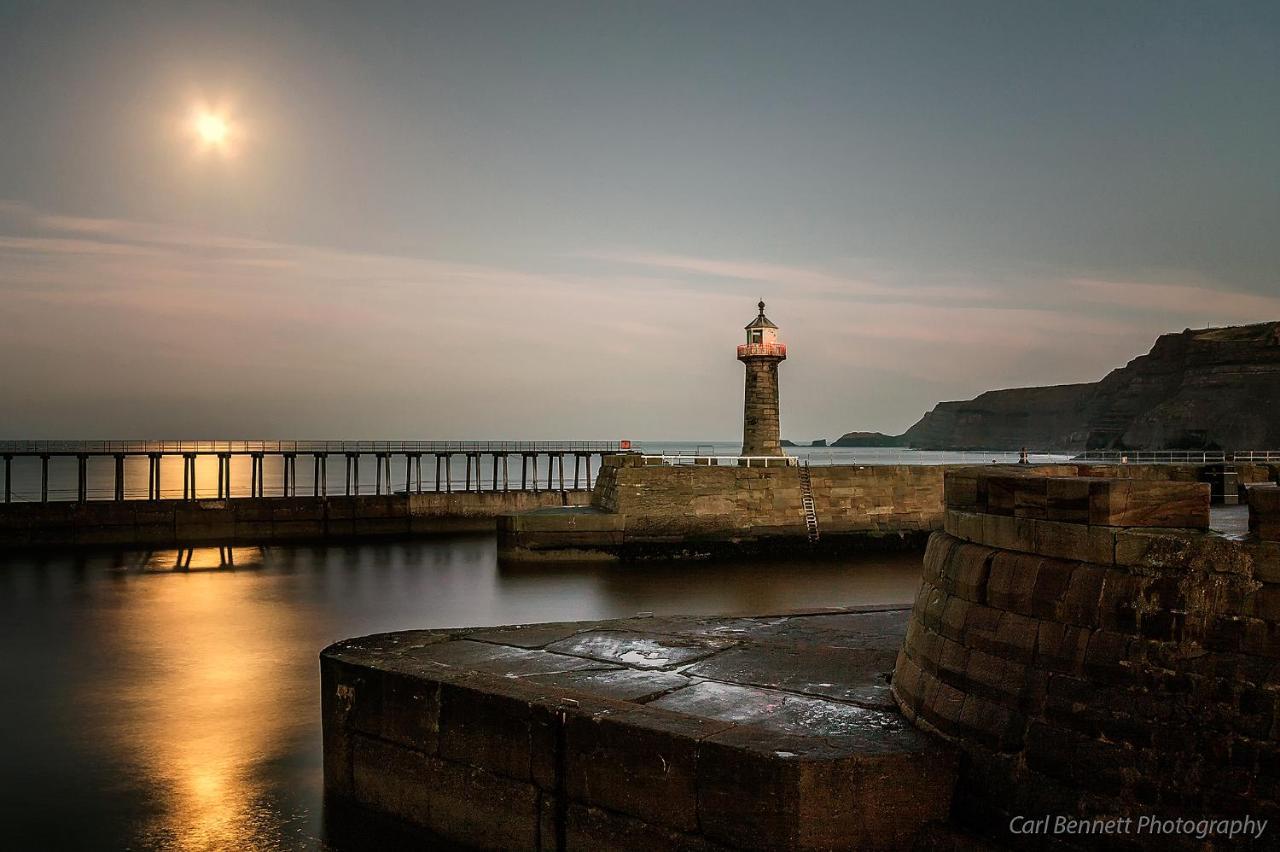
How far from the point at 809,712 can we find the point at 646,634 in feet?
8.94

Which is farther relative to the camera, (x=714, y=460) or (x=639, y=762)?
(x=714, y=460)

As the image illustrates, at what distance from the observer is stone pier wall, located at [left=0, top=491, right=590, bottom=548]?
23.8 metres

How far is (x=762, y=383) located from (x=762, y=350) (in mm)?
1074

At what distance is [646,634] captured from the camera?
7.92 meters

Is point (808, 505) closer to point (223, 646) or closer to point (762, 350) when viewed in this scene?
point (762, 350)

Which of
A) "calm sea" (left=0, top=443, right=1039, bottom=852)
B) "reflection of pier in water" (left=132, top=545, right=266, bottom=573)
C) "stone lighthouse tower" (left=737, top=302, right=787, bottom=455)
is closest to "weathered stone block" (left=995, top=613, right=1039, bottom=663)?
"calm sea" (left=0, top=443, right=1039, bottom=852)

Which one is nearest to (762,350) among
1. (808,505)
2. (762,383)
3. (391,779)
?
(762,383)

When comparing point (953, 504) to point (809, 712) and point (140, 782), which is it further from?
point (140, 782)

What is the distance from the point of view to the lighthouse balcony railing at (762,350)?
2597 cm

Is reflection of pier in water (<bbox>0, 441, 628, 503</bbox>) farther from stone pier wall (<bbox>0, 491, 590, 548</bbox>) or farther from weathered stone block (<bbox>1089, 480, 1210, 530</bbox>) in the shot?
weathered stone block (<bbox>1089, 480, 1210, 530</bbox>)

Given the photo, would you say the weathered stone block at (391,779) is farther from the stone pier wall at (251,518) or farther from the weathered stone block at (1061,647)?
the stone pier wall at (251,518)

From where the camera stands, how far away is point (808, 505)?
75.2ft

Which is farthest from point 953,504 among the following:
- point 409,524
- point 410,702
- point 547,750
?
point 409,524

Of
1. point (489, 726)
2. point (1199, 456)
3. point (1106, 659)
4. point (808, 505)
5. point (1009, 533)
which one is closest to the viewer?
point (1106, 659)
